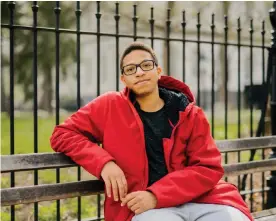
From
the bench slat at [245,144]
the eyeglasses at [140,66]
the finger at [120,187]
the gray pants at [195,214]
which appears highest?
the eyeglasses at [140,66]

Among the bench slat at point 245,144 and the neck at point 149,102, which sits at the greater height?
the neck at point 149,102

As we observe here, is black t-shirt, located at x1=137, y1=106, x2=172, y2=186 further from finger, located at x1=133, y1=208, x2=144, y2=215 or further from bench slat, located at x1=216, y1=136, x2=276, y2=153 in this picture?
bench slat, located at x1=216, y1=136, x2=276, y2=153

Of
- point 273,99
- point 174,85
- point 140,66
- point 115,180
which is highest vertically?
point 140,66

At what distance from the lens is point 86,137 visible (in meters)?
2.33

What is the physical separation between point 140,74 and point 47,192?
85 cm

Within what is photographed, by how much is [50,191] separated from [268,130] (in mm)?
5155

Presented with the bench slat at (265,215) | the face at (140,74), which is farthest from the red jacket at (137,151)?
the bench slat at (265,215)

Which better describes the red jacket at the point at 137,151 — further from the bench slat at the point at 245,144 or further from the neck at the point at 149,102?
the bench slat at the point at 245,144

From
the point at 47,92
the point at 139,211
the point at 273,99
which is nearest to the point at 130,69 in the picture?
the point at 139,211

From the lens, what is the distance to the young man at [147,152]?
7.13ft

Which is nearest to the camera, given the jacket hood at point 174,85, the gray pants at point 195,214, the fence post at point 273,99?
the gray pants at point 195,214

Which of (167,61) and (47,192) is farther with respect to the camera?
(167,61)

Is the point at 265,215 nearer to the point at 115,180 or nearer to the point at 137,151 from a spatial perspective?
the point at 137,151

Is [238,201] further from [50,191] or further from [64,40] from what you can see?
[64,40]
